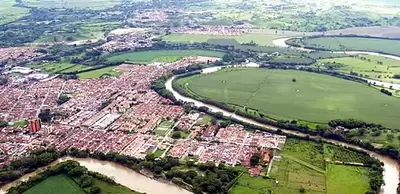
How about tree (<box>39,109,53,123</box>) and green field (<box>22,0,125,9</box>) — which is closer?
tree (<box>39,109,53,123</box>)

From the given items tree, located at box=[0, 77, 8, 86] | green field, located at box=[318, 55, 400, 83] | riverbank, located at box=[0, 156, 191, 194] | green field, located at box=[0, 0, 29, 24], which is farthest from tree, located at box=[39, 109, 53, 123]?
green field, located at box=[0, 0, 29, 24]

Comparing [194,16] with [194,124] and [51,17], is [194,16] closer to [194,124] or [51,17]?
[51,17]

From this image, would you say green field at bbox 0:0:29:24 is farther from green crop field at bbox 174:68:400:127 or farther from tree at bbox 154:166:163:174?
tree at bbox 154:166:163:174

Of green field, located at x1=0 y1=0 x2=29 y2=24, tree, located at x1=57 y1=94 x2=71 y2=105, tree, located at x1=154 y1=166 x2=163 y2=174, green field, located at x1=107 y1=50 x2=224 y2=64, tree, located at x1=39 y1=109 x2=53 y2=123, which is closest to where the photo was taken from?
tree, located at x1=154 y1=166 x2=163 y2=174

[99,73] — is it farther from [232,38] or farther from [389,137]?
[389,137]

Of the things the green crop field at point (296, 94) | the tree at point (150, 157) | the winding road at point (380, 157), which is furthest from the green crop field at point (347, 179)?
the tree at point (150, 157)

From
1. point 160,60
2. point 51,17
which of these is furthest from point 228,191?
point 51,17
